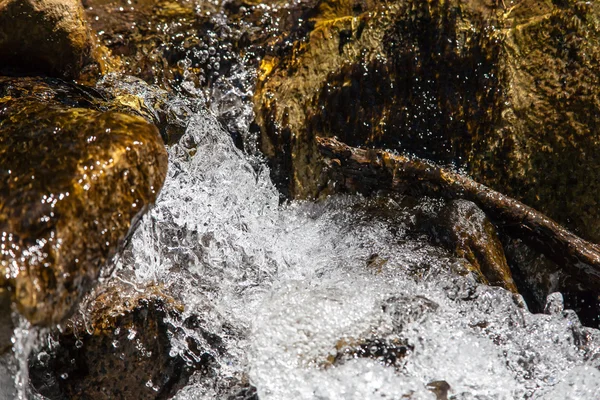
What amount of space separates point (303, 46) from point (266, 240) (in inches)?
41.8

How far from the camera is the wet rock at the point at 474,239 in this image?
2.92m

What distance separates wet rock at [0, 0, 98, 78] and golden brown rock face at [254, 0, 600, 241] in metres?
0.94

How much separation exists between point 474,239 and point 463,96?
0.73m

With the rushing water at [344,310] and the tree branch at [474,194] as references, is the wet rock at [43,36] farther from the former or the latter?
the tree branch at [474,194]

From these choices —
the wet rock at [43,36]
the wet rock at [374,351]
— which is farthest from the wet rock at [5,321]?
the wet rock at [43,36]

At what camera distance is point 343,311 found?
105 inches

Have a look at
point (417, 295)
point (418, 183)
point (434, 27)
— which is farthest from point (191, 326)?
point (434, 27)

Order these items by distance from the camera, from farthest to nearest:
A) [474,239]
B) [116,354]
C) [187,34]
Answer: [187,34] < [474,239] < [116,354]

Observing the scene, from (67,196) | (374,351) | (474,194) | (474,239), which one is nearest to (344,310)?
(374,351)

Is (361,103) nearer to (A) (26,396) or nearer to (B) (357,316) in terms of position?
(B) (357,316)

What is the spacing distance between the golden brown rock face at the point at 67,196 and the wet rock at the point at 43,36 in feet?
2.67

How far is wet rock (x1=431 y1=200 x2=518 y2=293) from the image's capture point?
2.92 metres

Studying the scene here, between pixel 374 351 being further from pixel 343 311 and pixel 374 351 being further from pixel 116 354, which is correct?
pixel 116 354

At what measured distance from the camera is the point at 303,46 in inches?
136
